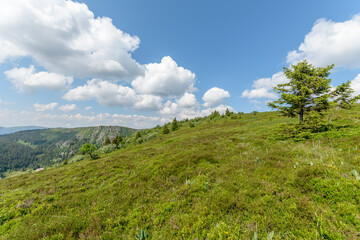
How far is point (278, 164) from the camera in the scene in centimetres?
831

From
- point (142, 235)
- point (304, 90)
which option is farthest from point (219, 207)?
point (304, 90)

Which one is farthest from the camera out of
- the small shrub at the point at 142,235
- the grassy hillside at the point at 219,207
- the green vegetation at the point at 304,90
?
the green vegetation at the point at 304,90

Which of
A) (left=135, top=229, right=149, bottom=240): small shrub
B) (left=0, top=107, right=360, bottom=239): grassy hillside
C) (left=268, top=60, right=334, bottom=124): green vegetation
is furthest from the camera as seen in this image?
(left=268, top=60, right=334, bottom=124): green vegetation

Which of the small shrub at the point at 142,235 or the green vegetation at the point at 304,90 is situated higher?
the green vegetation at the point at 304,90

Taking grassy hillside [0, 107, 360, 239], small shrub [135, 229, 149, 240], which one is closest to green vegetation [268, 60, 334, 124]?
grassy hillside [0, 107, 360, 239]

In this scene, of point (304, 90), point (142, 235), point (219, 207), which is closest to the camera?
point (142, 235)

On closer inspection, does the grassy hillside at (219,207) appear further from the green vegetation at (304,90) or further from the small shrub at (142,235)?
the green vegetation at (304,90)

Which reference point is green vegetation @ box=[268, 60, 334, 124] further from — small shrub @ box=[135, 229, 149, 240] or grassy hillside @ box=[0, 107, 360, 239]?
small shrub @ box=[135, 229, 149, 240]

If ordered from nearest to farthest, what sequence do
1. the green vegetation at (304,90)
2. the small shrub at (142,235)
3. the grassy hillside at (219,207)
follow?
the grassy hillside at (219,207) → the small shrub at (142,235) → the green vegetation at (304,90)

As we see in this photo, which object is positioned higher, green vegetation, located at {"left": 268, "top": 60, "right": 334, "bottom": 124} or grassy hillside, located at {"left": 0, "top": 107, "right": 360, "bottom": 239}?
green vegetation, located at {"left": 268, "top": 60, "right": 334, "bottom": 124}

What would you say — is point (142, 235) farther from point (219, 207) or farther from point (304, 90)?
point (304, 90)

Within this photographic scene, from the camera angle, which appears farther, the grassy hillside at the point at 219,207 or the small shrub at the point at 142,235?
the small shrub at the point at 142,235

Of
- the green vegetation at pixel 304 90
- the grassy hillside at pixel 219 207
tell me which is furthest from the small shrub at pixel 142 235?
the green vegetation at pixel 304 90

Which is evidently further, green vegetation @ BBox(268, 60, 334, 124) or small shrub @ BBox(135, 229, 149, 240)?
green vegetation @ BBox(268, 60, 334, 124)
